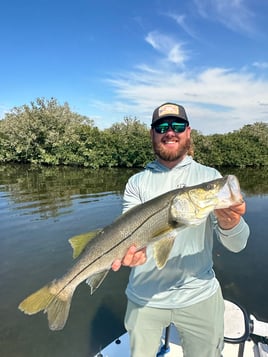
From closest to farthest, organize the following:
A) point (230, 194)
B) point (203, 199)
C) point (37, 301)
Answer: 1. point (230, 194)
2. point (203, 199)
3. point (37, 301)

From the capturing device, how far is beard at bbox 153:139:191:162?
2873mm

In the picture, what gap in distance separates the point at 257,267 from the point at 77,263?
6.98m

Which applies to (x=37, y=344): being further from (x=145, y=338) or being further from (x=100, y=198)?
(x=100, y=198)

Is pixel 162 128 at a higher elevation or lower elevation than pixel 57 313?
higher

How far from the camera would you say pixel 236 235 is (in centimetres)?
247

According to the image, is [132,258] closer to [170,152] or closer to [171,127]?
[170,152]

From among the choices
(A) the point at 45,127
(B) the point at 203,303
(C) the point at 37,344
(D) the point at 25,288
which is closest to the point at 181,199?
(B) the point at 203,303

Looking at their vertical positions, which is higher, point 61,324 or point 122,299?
point 61,324

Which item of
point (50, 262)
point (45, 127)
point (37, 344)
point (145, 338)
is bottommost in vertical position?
point (37, 344)

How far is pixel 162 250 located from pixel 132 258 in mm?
254

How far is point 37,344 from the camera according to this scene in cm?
519

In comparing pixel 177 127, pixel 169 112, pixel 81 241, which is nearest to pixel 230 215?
pixel 177 127

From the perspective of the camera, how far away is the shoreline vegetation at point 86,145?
34969mm

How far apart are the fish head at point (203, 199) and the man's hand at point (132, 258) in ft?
1.32
